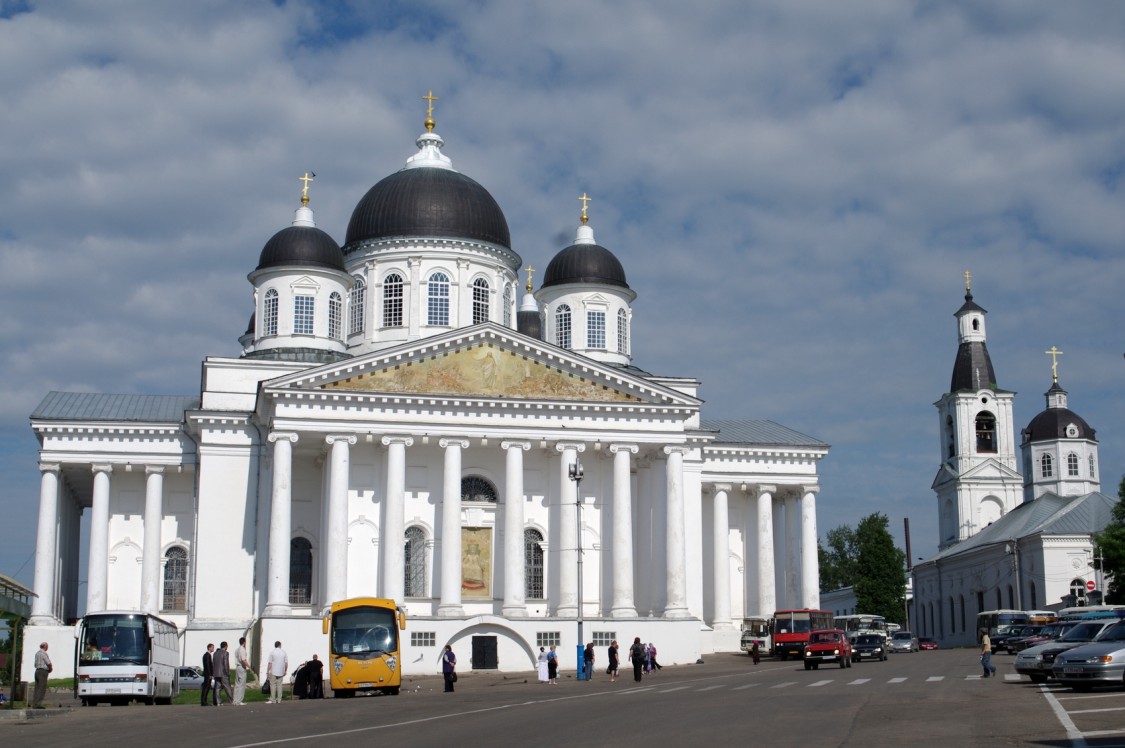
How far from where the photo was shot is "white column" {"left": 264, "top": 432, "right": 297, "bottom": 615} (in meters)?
45.8

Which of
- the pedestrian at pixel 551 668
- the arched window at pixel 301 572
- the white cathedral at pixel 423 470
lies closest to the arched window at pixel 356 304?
the white cathedral at pixel 423 470

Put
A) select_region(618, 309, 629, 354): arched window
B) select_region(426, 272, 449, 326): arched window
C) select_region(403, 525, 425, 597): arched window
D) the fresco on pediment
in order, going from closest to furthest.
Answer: the fresco on pediment, select_region(403, 525, 425, 597): arched window, select_region(426, 272, 449, 326): arched window, select_region(618, 309, 629, 354): arched window

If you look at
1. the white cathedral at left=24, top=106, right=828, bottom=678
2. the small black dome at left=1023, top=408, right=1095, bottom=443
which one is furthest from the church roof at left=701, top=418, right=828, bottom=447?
the small black dome at left=1023, top=408, right=1095, bottom=443

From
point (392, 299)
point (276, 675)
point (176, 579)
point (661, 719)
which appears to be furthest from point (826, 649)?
point (176, 579)

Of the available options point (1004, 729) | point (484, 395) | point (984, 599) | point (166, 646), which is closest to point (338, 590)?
Result: point (484, 395)

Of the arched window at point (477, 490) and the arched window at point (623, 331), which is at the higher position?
the arched window at point (623, 331)

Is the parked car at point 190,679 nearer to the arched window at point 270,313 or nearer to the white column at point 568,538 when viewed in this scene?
the white column at point 568,538

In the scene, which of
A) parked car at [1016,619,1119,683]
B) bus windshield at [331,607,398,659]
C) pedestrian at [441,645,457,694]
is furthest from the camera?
pedestrian at [441,645,457,694]

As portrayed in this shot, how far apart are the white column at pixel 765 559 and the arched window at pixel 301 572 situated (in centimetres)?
1988

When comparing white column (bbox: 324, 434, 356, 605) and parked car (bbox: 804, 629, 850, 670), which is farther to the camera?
white column (bbox: 324, 434, 356, 605)

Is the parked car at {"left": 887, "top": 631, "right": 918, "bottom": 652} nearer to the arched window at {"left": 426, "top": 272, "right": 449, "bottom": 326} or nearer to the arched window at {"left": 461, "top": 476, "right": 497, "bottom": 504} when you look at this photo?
the arched window at {"left": 461, "top": 476, "right": 497, "bottom": 504}

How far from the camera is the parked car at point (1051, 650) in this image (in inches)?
1085

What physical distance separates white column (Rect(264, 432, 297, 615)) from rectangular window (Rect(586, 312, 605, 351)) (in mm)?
16229

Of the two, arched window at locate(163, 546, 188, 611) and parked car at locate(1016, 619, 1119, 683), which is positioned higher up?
arched window at locate(163, 546, 188, 611)
